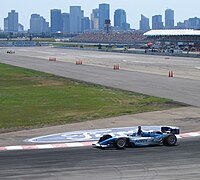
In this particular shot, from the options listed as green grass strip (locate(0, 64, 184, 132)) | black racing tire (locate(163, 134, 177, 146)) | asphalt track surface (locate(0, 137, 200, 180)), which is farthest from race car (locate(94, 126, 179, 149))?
green grass strip (locate(0, 64, 184, 132))

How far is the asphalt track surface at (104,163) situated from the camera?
20.7 metres

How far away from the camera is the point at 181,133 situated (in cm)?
3067

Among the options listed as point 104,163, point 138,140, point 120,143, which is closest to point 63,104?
point 138,140

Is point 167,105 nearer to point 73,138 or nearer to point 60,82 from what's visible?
point 73,138

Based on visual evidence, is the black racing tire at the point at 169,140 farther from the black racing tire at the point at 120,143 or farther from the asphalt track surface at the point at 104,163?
the black racing tire at the point at 120,143

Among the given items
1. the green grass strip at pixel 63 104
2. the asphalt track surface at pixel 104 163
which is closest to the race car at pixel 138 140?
the asphalt track surface at pixel 104 163

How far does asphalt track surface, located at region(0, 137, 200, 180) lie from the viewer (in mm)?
20656

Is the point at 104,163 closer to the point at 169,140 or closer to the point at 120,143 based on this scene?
the point at 120,143

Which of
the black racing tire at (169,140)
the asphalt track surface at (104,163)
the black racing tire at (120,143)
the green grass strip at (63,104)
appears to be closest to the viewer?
the asphalt track surface at (104,163)

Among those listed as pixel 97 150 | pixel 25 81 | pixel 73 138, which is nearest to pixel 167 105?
pixel 73 138

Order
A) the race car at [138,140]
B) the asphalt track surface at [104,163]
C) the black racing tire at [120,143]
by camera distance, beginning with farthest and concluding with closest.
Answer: the race car at [138,140] → the black racing tire at [120,143] → the asphalt track surface at [104,163]

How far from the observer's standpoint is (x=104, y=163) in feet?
74.5

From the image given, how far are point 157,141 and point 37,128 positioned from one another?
874 cm

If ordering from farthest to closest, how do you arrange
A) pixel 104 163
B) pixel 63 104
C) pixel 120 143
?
1. pixel 63 104
2. pixel 120 143
3. pixel 104 163
